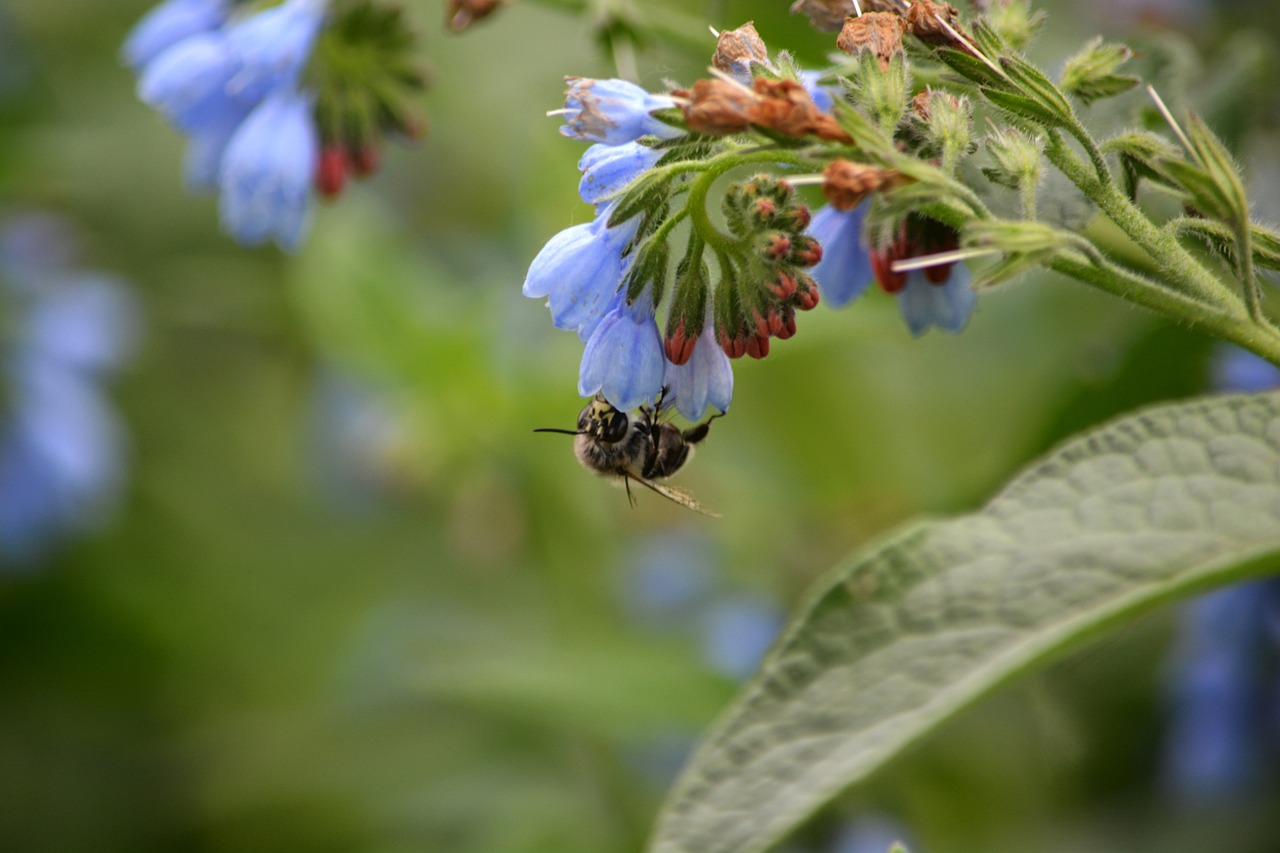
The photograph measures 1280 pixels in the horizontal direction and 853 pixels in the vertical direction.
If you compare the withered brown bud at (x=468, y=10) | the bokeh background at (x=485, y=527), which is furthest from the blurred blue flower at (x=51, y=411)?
the withered brown bud at (x=468, y=10)

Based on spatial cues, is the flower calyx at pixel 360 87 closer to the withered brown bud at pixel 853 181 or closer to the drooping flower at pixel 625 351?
the drooping flower at pixel 625 351

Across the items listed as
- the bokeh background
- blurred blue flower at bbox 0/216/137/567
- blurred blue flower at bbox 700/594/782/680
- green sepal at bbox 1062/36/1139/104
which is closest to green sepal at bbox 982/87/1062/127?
green sepal at bbox 1062/36/1139/104

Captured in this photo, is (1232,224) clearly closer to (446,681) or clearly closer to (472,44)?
(446,681)

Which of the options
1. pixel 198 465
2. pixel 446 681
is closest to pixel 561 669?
pixel 446 681

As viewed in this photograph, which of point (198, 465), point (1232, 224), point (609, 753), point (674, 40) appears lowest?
point (1232, 224)

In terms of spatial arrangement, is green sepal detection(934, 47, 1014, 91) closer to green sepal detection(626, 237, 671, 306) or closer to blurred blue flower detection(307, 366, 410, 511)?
green sepal detection(626, 237, 671, 306)

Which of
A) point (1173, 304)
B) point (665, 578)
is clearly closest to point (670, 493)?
point (1173, 304)
